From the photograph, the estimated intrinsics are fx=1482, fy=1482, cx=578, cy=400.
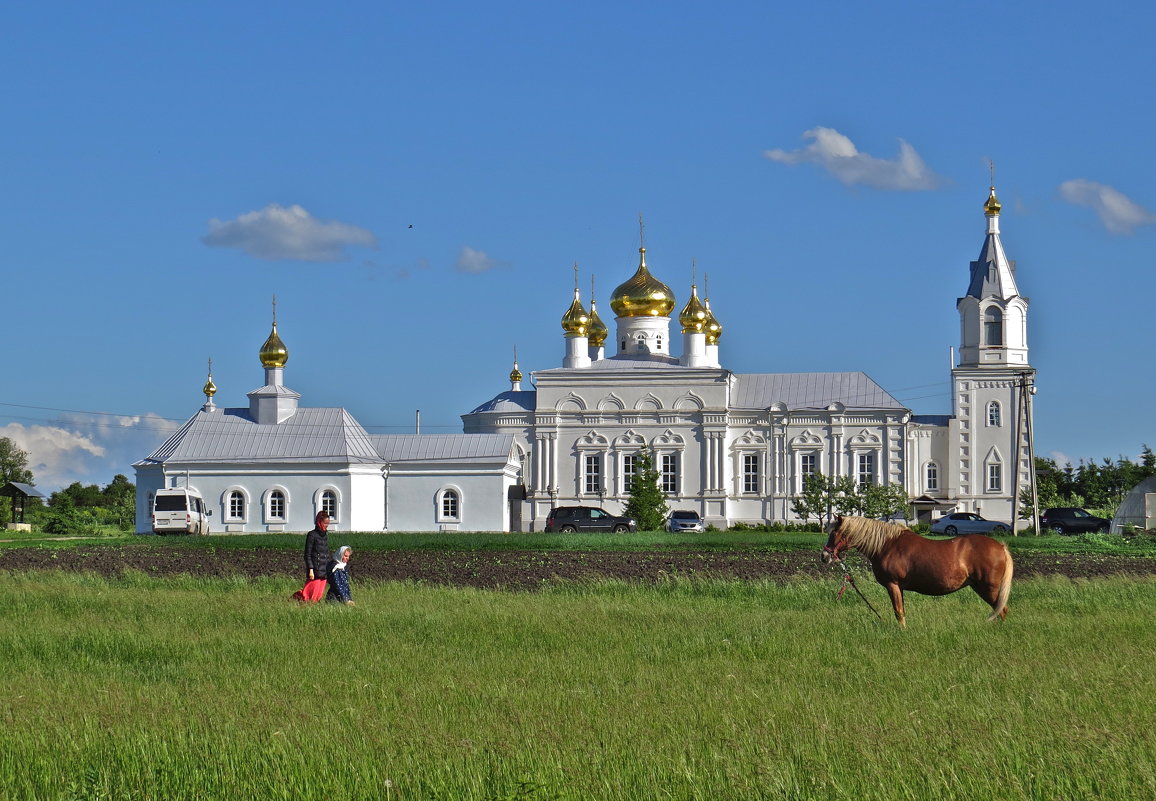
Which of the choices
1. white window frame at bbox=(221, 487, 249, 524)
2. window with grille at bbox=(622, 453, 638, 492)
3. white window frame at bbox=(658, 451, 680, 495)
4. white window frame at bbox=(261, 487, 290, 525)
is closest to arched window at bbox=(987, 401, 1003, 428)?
white window frame at bbox=(658, 451, 680, 495)

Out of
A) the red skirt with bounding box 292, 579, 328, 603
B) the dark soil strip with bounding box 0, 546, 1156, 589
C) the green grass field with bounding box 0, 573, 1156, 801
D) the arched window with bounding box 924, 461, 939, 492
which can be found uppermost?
the arched window with bounding box 924, 461, 939, 492

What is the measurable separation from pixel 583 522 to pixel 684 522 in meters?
3.81

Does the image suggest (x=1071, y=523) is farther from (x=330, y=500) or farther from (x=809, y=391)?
(x=330, y=500)

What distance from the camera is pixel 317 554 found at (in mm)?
16312

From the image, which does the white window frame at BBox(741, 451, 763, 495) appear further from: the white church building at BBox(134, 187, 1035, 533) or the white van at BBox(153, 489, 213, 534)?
the white van at BBox(153, 489, 213, 534)

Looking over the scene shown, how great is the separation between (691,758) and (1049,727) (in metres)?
2.13

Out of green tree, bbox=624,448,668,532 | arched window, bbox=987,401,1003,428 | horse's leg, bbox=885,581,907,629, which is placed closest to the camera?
horse's leg, bbox=885,581,907,629

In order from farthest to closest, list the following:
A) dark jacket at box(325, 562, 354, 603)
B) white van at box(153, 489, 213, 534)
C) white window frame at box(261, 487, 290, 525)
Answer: white window frame at box(261, 487, 290, 525)
white van at box(153, 489, 213, 534)
dark jacket at box(325, 562, 354, 603)

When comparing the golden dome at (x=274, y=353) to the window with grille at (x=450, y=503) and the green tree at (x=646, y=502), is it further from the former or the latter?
the green tree at (x=646, y=502)

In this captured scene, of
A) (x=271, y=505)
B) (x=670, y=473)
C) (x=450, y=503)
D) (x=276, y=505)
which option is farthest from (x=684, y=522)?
(x=271, y=505)

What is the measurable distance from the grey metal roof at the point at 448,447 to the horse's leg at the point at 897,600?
129ft

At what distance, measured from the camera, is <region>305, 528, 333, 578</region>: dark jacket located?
16.2 m

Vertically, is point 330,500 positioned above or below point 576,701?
above

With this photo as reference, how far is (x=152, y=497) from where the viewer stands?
52.5 metres
